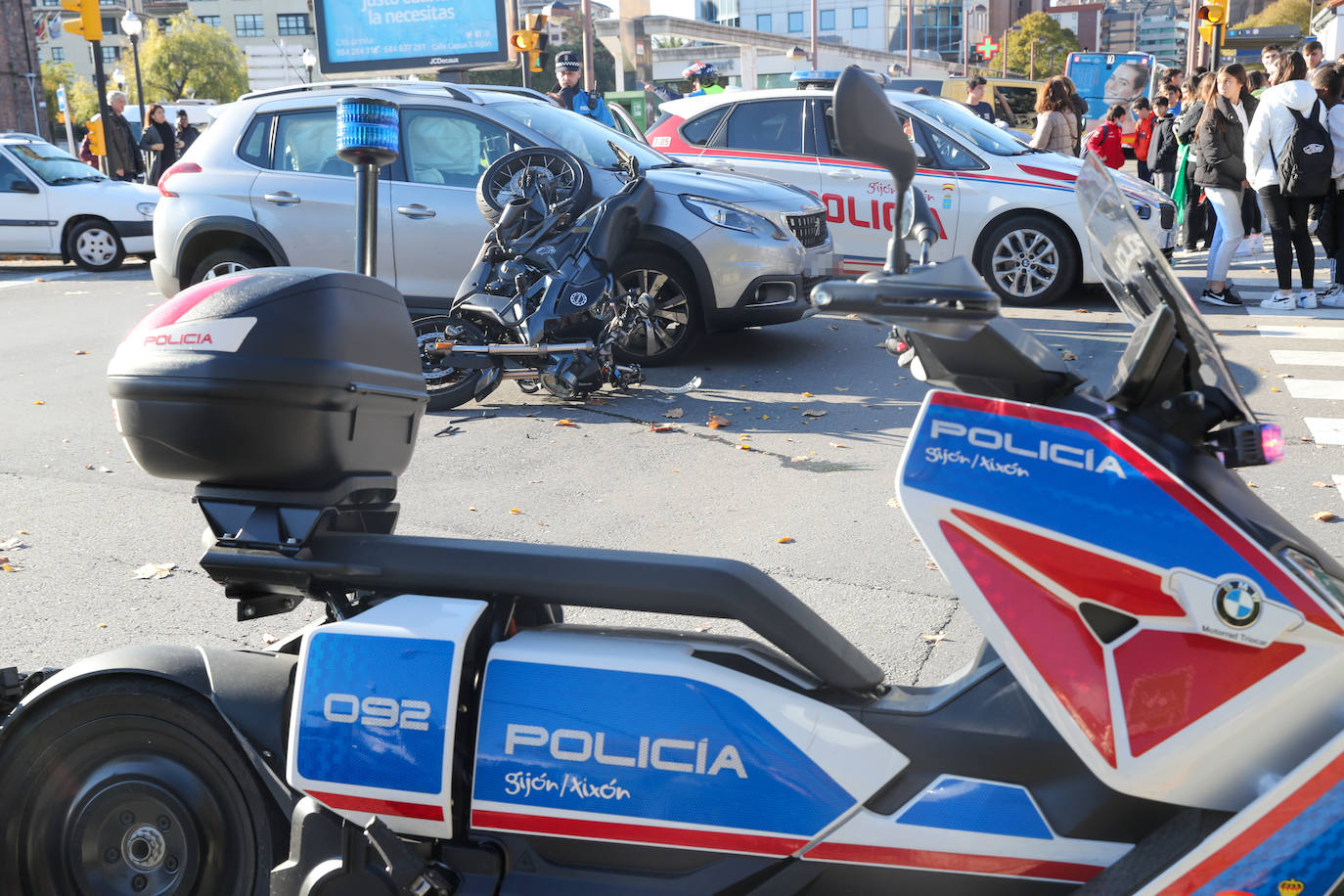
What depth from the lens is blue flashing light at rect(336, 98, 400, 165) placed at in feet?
9.50

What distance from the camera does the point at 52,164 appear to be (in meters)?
15.8

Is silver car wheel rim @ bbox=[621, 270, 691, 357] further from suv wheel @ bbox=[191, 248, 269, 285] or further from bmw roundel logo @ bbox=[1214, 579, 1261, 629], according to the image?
bmw roundel logo @ bbox=[1214, 579, 1261, 629]

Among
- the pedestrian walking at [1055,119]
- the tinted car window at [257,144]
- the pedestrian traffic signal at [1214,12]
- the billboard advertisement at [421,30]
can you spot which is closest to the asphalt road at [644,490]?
the tinted car window at [257,144]

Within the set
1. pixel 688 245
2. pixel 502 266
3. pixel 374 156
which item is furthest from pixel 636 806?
pixel 688 245

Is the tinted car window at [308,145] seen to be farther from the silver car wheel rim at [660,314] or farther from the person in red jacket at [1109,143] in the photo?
the person in red jacket at [1109,143]

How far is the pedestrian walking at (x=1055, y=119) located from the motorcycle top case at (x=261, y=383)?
1168 cm

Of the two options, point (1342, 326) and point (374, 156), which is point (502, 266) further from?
point (1342, 326)

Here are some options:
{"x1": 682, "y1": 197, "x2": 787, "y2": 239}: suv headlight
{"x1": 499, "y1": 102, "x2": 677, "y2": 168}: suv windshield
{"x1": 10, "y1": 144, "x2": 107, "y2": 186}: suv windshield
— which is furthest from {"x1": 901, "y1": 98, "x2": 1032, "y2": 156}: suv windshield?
{"x1": 10, "y1": 144, "x2": 107, "y2": 186}: suv windshield

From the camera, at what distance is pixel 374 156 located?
2.96 metres

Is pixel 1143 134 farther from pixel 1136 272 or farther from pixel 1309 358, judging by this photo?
pixel 1136 272

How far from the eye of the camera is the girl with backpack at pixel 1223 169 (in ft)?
33.7

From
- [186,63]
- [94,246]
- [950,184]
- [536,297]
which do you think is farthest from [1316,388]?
[186,63]

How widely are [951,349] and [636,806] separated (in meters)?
0.96

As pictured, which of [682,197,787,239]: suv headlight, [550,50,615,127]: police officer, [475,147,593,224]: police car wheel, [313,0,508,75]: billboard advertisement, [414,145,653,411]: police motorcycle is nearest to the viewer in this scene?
[414,145,653,411]: police motorcycle
